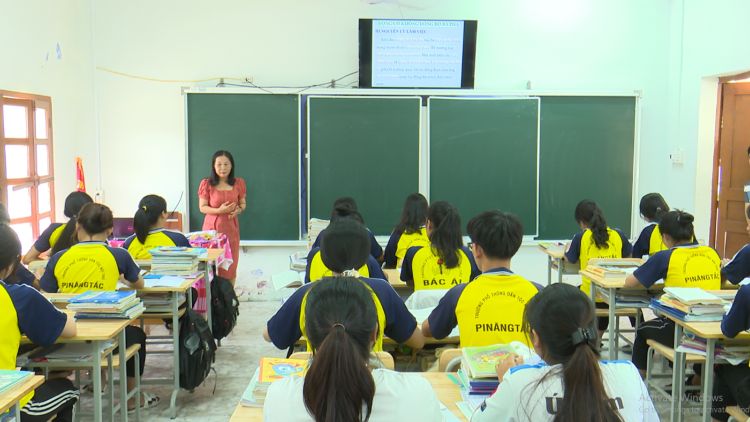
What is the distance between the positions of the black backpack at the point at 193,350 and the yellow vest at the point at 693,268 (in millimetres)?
2713

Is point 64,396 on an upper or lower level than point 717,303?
lower

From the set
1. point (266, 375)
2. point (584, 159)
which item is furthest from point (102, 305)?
point (584, 159)

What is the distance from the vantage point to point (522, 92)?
5.47m

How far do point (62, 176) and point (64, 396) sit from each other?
3.10 m

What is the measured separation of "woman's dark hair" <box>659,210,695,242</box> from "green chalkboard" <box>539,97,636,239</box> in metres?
2.51

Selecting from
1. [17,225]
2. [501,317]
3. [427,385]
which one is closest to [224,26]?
[17,225]

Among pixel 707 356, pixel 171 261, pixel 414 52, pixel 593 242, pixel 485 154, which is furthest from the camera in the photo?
pixel 485 154

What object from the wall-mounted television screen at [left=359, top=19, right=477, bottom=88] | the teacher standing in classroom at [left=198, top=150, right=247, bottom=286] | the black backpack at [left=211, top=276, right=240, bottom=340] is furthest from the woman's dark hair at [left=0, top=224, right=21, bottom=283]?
the wall-mounted television screen at [left=359, top=19, right=477, bottom=88]

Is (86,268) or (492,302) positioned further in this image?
(86,268)

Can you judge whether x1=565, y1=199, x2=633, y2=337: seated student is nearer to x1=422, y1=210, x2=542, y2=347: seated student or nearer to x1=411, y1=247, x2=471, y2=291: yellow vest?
x1=411, y1=247, x2=471, y2=291: yellow vest

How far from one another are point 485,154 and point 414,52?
4.06 ft

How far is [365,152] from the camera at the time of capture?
545cm

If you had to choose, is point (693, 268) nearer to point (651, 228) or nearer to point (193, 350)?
point (651, 228)

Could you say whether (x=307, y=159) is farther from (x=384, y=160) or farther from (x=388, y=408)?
(x=388, y=408)
